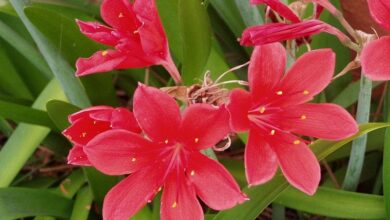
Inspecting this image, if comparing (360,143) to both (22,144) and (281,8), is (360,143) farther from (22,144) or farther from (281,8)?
(22,144)

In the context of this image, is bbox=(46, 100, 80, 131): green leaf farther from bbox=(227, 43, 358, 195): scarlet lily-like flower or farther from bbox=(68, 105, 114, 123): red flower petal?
bbox=(227, 43, 358, 195): scarlet lily-like flower

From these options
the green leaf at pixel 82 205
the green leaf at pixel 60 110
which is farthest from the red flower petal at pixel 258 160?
the green leaf at pixel 82 205

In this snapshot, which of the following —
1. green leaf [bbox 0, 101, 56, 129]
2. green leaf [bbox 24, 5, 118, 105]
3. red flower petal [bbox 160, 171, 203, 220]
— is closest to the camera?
red flower petal [bbox 160, 171, 203, 220]

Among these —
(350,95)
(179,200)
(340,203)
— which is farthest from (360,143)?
(179,200)

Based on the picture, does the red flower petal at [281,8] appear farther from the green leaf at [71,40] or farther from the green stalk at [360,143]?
the green leaf at [71,40]

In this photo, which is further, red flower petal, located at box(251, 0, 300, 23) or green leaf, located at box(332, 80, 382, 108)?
green leaf, located at box(332, 80, 382, 108)

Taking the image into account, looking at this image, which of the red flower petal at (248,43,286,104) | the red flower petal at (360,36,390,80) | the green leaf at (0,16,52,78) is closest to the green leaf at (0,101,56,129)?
the green leaf at (0,16,52,78)

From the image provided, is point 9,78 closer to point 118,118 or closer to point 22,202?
point 22,202

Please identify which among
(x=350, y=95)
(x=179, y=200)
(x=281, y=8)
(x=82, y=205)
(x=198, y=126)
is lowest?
(x=82, y=205)
